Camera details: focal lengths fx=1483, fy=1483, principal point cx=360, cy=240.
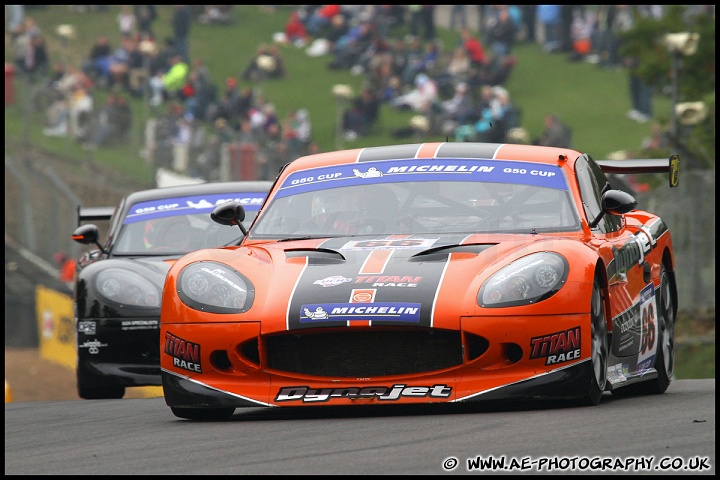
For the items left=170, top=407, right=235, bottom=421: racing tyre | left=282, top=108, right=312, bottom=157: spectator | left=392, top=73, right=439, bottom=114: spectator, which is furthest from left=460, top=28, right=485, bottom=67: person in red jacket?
left=170, top=407, right=235, bottom=421: racing tyre

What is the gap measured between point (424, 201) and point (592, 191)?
38.1 inches

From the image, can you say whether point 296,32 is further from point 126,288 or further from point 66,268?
point 126,288

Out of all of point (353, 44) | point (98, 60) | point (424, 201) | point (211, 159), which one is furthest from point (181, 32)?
point (424, 201)

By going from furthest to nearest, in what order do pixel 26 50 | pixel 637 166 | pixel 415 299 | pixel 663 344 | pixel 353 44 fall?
pixel 353 44 → pixel 26 50 → pixel 637 166 → pixel 663 344 → pixel 415 299

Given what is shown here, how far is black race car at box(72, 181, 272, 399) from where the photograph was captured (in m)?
9.54

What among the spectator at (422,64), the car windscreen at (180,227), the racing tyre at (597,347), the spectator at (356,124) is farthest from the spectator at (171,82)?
the racing tyre at (597,347)

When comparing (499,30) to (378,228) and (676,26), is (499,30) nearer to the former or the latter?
(676,26)

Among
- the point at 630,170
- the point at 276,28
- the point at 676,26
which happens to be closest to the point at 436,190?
the point at 630,170

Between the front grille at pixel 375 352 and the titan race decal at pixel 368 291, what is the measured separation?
108 mm

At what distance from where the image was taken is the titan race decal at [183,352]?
653 cm

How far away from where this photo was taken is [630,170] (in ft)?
30.4

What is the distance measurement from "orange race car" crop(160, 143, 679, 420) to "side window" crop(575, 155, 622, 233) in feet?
0.10

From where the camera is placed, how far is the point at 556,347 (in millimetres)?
6188

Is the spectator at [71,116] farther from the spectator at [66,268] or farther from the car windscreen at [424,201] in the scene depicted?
the car windscreen at [424,201]
